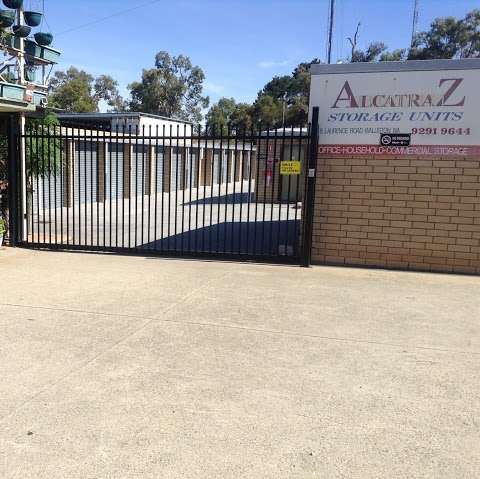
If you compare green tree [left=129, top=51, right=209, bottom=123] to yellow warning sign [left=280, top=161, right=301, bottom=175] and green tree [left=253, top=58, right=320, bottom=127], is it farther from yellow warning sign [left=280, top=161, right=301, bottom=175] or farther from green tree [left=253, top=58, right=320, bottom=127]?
yellow warning sign [left=280, top=161, right=301, bottom=175]

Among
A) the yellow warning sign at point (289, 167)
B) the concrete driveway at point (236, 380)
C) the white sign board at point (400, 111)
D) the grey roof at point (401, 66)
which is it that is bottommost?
the concrete driveway at point (236, 380)

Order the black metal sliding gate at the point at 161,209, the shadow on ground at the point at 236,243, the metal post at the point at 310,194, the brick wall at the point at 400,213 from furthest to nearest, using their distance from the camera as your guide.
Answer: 1. the shadow on ground at the point at 236,243
2. the black metal sliding gate at the point at 161,209
3. the metal post at the point at 310,194
4. the brick wall at the point at 400,213

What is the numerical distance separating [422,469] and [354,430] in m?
0.51

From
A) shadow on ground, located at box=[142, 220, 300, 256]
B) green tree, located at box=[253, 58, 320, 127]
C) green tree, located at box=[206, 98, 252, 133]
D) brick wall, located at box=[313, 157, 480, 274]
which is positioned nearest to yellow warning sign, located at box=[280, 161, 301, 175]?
brick wall, located at box=[313, 157, 480, 274]

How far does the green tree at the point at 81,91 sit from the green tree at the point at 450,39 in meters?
37.6

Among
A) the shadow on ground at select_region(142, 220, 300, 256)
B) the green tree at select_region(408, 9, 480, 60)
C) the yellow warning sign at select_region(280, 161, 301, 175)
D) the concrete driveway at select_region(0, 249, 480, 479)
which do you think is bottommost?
the concrete driveway at select_region(0, 249, 480, 479)

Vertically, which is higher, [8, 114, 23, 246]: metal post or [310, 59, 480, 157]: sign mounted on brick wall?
[310, 59, 480, 157]: sign mounted on brick wall

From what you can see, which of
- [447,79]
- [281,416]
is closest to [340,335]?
[281,416]

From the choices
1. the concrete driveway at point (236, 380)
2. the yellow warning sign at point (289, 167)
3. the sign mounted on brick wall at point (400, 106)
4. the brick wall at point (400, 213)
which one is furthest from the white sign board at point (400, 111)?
the concrete driveway at point (236, 380)

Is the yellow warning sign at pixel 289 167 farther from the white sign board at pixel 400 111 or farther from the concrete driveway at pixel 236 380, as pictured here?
the concrete driveway at pixel 236 380

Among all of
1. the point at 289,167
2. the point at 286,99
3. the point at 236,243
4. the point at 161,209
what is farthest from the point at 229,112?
the point at 289,167

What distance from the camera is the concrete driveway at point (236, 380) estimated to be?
2967mm

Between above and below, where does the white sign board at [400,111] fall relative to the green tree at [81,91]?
below

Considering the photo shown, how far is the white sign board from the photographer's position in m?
7.67
